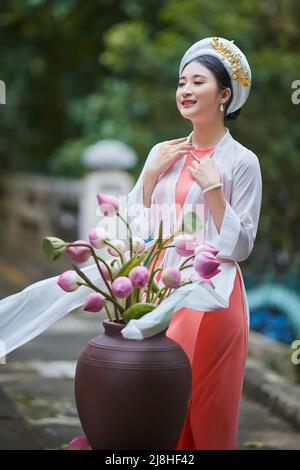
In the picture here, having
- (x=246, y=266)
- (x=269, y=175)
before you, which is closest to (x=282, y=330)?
(x=246, y=266)

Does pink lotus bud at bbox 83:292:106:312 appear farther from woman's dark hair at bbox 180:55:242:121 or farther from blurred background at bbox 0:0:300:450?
blurred background at bbox 0:0:300:450

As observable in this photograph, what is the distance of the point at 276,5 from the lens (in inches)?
413

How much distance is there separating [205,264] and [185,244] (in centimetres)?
14

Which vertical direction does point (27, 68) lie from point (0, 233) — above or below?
above

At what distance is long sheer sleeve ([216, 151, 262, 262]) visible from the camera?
12.7ft

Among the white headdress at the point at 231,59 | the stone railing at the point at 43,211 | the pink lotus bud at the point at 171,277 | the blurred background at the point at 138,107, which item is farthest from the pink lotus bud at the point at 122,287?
the stone railing at the point at 43,211

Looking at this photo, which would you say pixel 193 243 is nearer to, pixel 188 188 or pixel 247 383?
pixel 188 188

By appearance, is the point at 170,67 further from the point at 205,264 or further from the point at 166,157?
the point at 205,264

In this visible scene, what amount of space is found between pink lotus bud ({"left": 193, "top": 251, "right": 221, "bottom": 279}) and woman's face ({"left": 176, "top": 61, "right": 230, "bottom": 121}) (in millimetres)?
696

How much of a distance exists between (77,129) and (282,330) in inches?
356

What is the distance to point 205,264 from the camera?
3646 millimetres

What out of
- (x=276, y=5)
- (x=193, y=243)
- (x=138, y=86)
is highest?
(x=276, y=5)

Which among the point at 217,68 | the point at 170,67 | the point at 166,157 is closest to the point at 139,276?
the point at 166,157

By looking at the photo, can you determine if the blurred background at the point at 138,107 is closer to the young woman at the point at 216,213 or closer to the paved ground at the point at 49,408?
the paved ground at the point at 49,408
